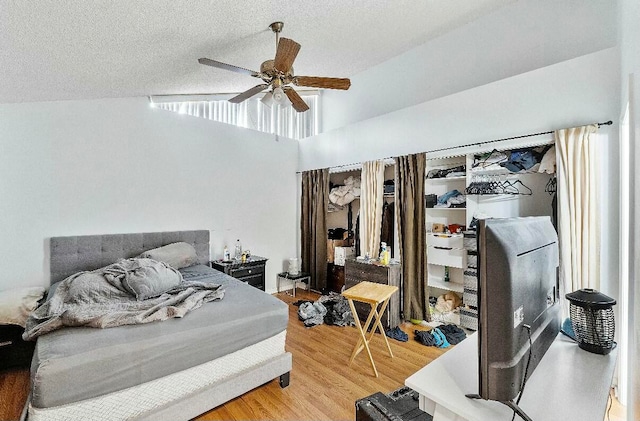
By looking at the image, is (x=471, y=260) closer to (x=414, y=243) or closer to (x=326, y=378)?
(x=414, y=243)

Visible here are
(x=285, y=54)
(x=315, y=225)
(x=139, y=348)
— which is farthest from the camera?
(x=315, y=225)

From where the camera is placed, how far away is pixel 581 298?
1.29 m

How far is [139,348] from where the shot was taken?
1763 millimetres

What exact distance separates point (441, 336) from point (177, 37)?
144 inches

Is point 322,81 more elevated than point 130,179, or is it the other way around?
point 322,81

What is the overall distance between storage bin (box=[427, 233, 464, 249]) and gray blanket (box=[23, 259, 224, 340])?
8.15ft

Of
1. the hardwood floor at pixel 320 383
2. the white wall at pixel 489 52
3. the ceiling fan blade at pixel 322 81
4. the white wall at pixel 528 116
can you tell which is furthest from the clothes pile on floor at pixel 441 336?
the white wall at pixel 489 52

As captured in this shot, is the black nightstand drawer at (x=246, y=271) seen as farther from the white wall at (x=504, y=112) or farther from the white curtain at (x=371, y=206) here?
the white wall at (x=504, y=112)

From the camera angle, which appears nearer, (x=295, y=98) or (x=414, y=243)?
(x=295, y=98)

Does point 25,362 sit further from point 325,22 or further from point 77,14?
point 325,22

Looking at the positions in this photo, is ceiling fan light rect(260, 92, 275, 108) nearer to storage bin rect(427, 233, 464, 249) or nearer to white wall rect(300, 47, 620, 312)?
white wall rect(300, 47, 620, 312)

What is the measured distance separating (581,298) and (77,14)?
295cm

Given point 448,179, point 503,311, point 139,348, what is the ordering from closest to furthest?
point 503,311
point 139,348
point 448,179

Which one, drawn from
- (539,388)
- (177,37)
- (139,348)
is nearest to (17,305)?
(139,348)
